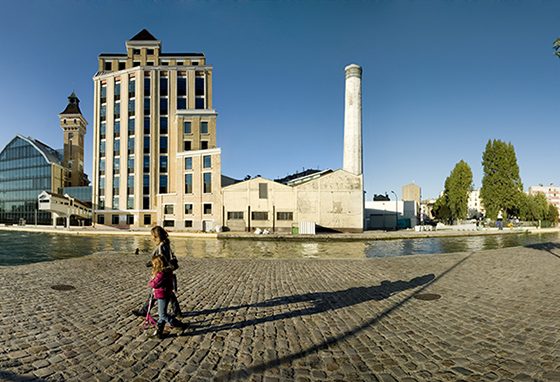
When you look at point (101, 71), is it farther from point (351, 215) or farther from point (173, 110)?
point (351, 215)

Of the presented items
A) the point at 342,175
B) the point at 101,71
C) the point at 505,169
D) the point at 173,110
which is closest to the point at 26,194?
the point at 101,71

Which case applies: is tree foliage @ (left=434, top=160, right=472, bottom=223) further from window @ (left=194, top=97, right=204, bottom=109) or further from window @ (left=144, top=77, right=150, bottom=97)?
window @ (left=144, top=77, right=150, bottom=97)

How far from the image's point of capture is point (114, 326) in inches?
207

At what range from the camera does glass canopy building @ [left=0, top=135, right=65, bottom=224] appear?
6775 centimetres

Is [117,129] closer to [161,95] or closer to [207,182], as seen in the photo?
[161,95]

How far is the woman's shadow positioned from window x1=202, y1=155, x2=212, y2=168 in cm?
4092

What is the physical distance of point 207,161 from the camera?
1858 inches

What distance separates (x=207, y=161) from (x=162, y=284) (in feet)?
144

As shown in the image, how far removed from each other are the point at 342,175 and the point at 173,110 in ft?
112

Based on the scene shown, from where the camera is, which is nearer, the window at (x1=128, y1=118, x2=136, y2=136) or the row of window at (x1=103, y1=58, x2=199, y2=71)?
the window at (x1=128, y1=118, x2=136, y2=136)

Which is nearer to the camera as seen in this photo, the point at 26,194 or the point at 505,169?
the point at 505,169

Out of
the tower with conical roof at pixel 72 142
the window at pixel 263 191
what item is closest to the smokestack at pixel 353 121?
the window at pixel 263 191

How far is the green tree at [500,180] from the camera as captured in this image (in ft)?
172

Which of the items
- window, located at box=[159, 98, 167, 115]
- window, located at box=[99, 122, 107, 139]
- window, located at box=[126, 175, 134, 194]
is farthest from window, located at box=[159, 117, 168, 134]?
window, located at box=[99, 122, 107, 139]
